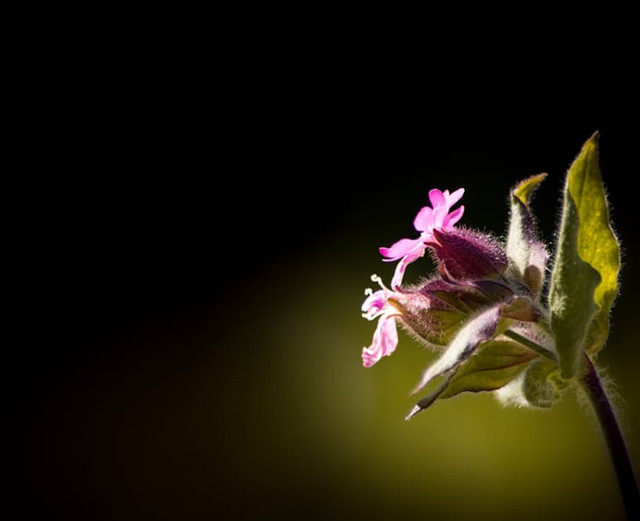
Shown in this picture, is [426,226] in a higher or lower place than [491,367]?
higher

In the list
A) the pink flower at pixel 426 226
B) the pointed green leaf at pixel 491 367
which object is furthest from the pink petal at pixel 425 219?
the pointed green leaf at pixel 491 367

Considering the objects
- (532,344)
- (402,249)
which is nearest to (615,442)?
(532,344)

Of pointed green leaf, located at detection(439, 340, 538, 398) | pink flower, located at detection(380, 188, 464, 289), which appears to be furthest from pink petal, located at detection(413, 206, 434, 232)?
pointed green leaf, located at detection(439, 340, 538, 398)

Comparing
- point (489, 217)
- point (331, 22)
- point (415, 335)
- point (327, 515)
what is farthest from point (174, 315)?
point (415, 335)

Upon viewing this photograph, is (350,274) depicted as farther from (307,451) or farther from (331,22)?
(331,22)

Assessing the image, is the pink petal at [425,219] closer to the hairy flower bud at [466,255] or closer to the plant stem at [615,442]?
the hairy flower bud at [466,255]

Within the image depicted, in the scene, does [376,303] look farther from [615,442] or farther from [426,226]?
[615,442]

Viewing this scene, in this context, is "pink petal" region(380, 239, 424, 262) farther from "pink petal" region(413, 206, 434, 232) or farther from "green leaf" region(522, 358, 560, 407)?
"green leaf" region(522, 358, 560, 407)

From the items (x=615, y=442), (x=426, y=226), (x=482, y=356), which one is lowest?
(x=615, y=442)
